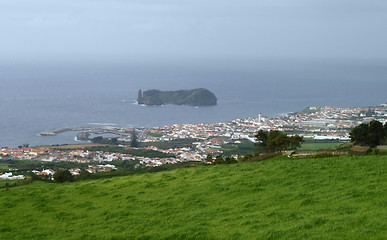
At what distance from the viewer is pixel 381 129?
105ft

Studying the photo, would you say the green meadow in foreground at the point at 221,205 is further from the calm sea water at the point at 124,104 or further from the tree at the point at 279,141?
the calm sea water at the point at 124,104

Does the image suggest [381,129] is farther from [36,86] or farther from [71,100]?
[36,86]

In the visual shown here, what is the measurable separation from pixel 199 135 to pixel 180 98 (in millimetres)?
56498

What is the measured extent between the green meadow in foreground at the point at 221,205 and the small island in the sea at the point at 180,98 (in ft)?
393

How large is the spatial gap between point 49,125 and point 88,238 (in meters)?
95.1

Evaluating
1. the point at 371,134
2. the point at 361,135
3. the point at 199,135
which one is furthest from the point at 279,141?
the point at 199,135

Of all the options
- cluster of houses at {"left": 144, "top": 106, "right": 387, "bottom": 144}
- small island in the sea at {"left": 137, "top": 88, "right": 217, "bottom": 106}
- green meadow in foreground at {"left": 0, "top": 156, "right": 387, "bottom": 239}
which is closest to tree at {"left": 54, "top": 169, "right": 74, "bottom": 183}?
green meadow in foreground at {"left": 0, "top": 156, "right": 387, "bottom": 239}

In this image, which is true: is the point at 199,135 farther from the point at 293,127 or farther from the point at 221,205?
the point at 221,205

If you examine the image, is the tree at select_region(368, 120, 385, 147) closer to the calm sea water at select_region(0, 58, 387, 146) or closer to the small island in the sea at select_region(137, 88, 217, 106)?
the calm sea water at select_region(0, 58, 387, 146)

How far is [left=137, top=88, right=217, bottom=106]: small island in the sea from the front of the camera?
466 feet

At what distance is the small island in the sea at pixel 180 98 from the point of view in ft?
466

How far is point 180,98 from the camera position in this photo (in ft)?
479

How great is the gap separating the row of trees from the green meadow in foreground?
12.5 meters

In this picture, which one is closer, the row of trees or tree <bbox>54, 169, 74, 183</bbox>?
tree <bbox>54, 169, 74, 183</bbox>
